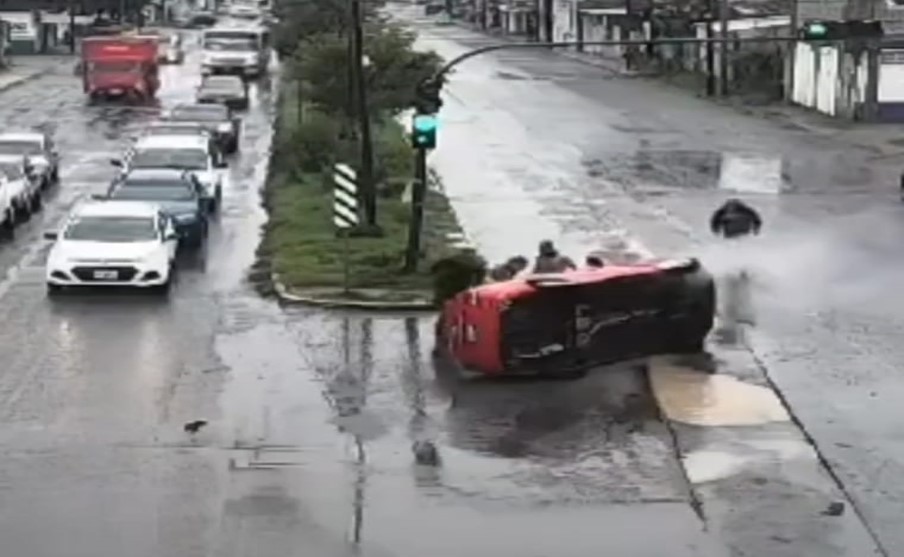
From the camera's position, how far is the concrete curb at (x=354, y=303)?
27.8m

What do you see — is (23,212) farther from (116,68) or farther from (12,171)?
(116,68)

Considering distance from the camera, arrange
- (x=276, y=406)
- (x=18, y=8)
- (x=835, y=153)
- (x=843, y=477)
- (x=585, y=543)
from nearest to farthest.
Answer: (x=585, y=543) < (x=843, y=477) < (x=276, y=406) < (x=835, y=153) < (x=18, y=8)

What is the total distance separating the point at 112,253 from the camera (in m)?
29.3

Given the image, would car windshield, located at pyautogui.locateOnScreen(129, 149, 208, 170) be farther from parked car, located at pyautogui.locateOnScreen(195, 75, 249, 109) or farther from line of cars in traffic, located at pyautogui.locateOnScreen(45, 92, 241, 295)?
parked car, located at pyautogui.locateOnScreen(195, 75, 249, 109)

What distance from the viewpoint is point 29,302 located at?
2858cm

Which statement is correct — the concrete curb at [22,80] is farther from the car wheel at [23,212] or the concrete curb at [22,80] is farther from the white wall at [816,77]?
the car wheel at [23,212]

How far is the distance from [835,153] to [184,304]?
31054 millimetres

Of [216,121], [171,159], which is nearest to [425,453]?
[171,159]

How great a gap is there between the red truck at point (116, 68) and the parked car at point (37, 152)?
27.8 metres

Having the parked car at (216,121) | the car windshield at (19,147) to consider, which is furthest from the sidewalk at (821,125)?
the car windshield at (19,147)

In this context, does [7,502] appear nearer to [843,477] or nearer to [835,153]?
[843,477]

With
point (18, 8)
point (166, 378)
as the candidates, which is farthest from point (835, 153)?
point (18, 8)

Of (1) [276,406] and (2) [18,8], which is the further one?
(2) [18,8]

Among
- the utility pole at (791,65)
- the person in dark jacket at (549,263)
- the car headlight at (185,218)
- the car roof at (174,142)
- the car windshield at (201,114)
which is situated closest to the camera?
the person in dark jacket at (549,263)
